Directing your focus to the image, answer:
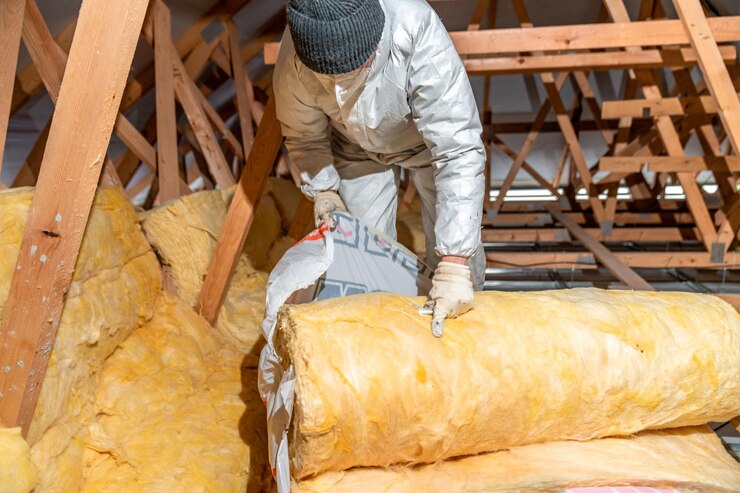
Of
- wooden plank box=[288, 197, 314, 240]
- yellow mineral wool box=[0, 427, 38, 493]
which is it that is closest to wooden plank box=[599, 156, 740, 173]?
wooden plank box=[288, 197, 314, 240]

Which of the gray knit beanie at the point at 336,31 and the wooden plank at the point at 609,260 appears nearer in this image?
the gray knit beanie at the point at 336,31

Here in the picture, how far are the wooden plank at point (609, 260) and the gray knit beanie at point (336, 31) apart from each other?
2270 mm

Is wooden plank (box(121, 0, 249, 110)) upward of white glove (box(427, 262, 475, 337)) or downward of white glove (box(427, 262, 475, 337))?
upward

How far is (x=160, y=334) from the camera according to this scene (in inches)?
94.0

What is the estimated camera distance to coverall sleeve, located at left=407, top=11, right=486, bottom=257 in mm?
1696

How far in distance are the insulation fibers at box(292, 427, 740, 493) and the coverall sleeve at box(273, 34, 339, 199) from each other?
1.05 meters

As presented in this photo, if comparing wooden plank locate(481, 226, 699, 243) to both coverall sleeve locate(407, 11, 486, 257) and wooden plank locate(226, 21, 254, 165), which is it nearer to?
wooden plank locate(226, 21, 254, 165)

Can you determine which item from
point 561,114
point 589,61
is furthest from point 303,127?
point 561,114

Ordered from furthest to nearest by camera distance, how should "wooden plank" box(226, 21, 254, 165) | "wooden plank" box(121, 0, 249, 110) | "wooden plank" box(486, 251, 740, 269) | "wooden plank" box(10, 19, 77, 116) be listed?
"wooden plank" box(226, 21, 254, 165), "wooden plank" box(121, 0, 249, 110), "wooden plank" box(486, 251, 740, 269), "wooden plank" box(10, 19, 77, 116)

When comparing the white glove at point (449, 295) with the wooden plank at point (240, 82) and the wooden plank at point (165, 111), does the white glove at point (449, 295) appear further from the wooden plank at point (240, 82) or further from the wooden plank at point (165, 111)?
the wooden plank at point (240, 82)

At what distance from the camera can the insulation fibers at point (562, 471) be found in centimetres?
149

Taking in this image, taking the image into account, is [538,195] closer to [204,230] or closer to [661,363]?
[204,230]

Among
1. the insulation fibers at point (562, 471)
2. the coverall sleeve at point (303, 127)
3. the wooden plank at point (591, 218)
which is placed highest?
the coverall sleeve at point (303, 127)

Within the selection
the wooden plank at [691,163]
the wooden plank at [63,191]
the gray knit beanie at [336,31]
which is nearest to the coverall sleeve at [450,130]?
the gray knit beanie at [336,31]
